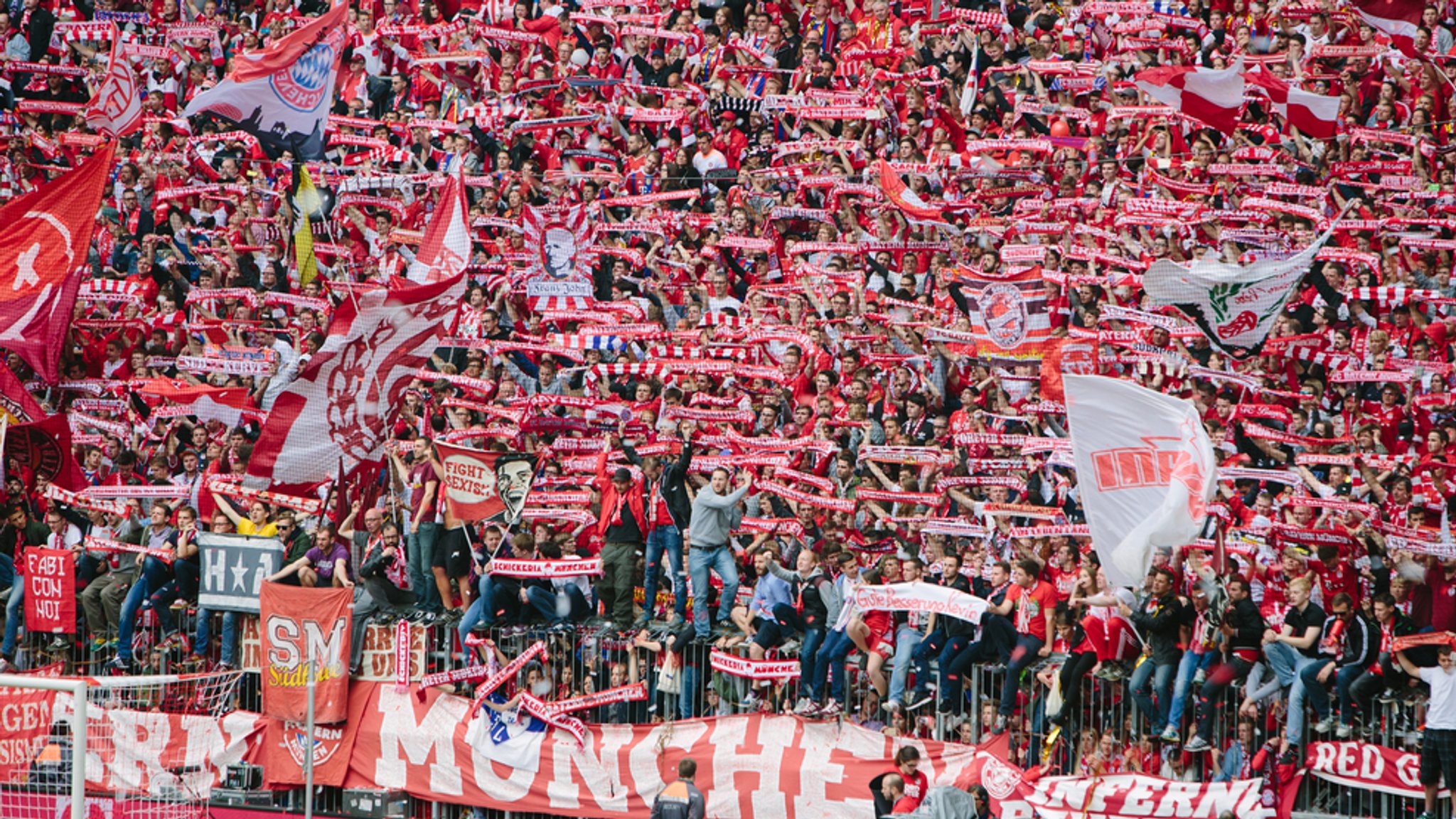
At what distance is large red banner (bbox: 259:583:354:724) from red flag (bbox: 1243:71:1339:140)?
11072 millimetres

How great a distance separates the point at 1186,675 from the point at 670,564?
5.00 meters

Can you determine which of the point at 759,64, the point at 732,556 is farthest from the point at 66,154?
the point at 732,556

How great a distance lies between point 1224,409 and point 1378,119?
5.27m

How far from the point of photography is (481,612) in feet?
60.3

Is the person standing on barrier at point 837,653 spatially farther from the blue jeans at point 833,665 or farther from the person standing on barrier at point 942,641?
the person standing on barrier at point 942,641

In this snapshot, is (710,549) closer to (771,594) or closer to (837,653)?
(771,594)

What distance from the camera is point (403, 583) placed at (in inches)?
752

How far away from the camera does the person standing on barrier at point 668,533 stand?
59.7ft

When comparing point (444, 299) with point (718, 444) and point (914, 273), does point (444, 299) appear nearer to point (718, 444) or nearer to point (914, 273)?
point (718, 444)

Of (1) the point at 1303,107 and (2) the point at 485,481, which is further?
(1) the point at 1303,107

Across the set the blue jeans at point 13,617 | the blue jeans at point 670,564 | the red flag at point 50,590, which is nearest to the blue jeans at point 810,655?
the blue jeans at point 670,564

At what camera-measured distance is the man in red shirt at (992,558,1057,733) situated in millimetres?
16203

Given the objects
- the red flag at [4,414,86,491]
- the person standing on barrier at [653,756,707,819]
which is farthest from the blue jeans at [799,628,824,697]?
the red flag at [4,414,86,491]

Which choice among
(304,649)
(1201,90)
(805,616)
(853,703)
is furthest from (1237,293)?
(304,649)
